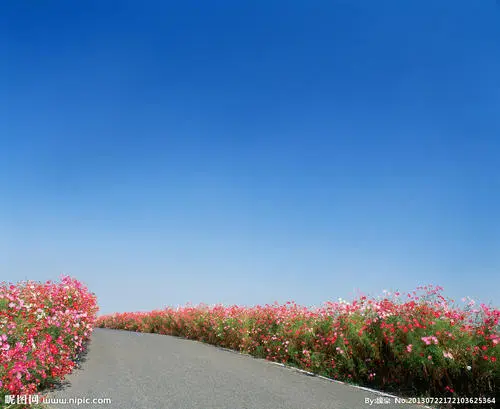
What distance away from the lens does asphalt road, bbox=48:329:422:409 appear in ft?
20.6

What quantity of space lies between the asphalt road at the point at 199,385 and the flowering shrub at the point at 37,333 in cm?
57

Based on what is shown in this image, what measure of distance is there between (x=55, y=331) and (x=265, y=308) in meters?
6.50

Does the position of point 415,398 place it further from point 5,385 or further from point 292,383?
point 5,385

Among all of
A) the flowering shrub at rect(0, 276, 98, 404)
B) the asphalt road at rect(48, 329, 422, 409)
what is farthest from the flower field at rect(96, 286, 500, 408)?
the flowering shrub at rect(0, 276, 98, 404)

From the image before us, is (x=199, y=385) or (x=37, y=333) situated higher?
(x=37, y=333)

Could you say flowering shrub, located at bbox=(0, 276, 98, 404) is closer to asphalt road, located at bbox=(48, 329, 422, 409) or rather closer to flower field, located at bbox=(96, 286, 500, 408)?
asphalt road, located at bbox=(48, 329, 422, 409)

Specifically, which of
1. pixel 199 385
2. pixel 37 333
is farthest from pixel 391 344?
pixel 37 333

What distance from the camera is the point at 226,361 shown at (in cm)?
969

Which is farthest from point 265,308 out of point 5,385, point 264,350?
point 5,385

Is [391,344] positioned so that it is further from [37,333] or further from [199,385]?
[37,333]

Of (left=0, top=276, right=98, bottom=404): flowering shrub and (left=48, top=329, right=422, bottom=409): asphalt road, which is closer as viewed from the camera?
(left=0, top=276, right=98, bottom=404): flowering shrub

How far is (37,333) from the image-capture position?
732cm

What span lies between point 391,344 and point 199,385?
3797 millimetres

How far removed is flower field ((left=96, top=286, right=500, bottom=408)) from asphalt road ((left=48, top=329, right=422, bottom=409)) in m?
0.59
